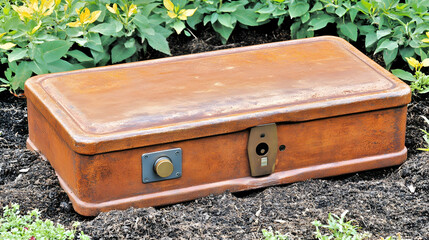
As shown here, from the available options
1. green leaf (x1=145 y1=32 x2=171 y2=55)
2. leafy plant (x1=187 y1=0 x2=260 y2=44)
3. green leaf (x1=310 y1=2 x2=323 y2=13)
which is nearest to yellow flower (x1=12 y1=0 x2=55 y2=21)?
green leaf (x1=145 y1=32 x2=171 y2=55)

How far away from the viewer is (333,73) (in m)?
3.70

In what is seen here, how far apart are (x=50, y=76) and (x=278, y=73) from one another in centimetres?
107

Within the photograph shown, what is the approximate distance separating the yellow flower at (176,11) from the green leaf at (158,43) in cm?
14

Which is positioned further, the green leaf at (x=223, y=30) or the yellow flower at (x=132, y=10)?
the green leaf at (x=223, y=30)

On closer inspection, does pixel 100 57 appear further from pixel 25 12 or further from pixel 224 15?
pixel 224 15

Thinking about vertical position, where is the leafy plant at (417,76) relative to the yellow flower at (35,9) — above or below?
below

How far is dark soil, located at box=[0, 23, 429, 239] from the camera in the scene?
305 centimetres

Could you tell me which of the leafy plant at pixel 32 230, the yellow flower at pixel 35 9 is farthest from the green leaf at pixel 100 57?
the leafy plant at pixel 32 230

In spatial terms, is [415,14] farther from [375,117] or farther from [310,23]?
[375,117]

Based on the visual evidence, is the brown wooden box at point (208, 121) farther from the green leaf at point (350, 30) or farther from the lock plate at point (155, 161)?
the green leaf at point (350, 30)

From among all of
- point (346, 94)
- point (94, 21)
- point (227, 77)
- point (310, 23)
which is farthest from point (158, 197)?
point (310, 23)

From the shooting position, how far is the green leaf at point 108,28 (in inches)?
160

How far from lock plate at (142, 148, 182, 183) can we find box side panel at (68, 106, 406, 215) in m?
0.02

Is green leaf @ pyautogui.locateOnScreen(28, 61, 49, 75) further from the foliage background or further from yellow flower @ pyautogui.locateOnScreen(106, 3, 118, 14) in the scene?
yellow flower @ pyautogui.locateOnScreen(106, 3, 118, 14)
